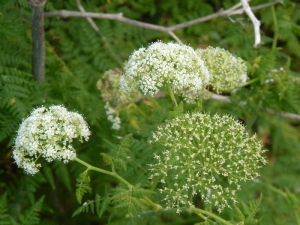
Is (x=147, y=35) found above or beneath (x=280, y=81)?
above

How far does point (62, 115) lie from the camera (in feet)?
10.5

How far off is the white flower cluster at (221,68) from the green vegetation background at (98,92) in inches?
14.1

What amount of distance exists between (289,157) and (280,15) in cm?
237

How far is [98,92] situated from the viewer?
16.6 feet

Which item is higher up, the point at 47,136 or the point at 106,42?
the point at 106,42

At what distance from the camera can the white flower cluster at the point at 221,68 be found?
3.71 metres

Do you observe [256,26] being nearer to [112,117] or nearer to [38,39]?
[112,117]

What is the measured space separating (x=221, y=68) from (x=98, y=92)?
1.84m

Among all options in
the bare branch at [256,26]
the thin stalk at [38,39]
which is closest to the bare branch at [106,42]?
the thin stalk at [38,39]

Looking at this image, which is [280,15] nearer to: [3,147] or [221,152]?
[221,152]

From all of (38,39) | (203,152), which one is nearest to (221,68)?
(203,152)

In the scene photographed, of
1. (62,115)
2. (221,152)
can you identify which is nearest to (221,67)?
(221,152)

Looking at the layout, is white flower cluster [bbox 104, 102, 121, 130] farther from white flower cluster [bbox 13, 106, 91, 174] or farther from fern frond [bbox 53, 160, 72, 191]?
white flower cluster [bbox 13, 106, 91, 174]

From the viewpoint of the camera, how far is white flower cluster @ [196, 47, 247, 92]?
371cm
